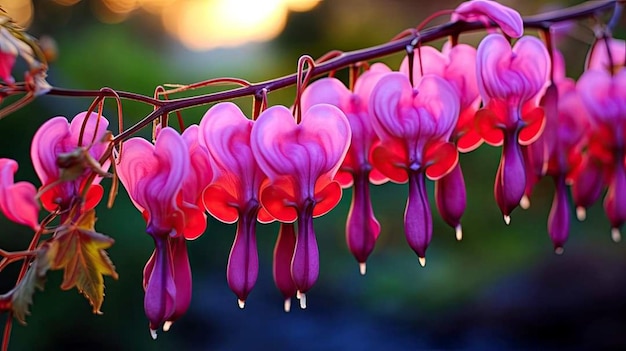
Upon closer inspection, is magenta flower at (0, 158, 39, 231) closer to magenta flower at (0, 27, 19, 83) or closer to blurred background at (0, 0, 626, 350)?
magenta flower at (0, 27, 19, 83)

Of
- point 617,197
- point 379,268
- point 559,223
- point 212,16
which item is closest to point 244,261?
point 559,223

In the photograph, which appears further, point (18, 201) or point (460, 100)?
point (460, 100)

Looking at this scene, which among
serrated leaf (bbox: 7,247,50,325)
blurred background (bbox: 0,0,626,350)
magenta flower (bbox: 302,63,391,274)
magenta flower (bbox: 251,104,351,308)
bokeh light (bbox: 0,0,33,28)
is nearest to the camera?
serrated leaf (bbox: 7,247,50,325)

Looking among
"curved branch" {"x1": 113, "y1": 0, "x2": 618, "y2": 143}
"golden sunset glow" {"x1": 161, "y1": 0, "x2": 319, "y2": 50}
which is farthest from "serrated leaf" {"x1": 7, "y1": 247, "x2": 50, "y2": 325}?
"golden sunset glow" {"x1": 161, "y1": 0, "x2": 319, "y2": 50}

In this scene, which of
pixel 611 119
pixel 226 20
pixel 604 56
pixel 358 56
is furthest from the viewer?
pixel 226 20

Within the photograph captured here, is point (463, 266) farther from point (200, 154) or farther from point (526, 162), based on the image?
point (200, 154)

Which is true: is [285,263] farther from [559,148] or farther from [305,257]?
[559,148]

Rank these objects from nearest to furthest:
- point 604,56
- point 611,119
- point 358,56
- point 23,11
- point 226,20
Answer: point 358,56 < point 611,119 < point 604,56 < point 23,11 < point 226,20
